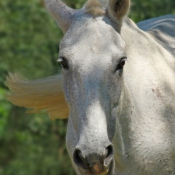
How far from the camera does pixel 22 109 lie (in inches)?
520

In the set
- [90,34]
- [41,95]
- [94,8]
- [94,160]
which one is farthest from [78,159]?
[41,95]

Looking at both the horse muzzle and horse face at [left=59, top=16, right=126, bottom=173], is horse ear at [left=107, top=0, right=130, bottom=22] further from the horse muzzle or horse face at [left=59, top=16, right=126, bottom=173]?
the horse muzzle

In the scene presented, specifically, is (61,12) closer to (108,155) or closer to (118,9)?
(118,9)

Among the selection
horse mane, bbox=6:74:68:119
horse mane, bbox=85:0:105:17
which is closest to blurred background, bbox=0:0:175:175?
horse mane, bbox=6:74:68:119

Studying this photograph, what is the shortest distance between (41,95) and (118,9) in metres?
2.33

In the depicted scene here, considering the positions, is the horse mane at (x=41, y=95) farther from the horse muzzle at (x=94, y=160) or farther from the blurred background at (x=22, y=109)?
the blurred background at (x=22, y=109)

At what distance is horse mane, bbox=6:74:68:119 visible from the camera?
7.55 m

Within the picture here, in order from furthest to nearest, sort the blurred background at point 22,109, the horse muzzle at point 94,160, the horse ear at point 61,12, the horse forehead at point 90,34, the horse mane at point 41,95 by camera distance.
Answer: the blurred background at point 22,109 → the horse mane at point 41,95 → the horse ear at point 61,12 → the horse forehead at point 90,34 → the horse muzzle at point 94,160

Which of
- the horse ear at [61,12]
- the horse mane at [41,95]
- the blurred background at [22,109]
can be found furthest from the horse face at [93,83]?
the blurred background at [22,109]

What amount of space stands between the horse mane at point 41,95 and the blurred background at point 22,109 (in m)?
4.02

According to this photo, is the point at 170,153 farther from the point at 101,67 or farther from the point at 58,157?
the point at 58,157

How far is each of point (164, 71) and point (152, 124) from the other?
0.56 metres

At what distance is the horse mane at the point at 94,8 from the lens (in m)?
5.66

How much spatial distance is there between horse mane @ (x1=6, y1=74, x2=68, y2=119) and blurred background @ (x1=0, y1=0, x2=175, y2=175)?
4.02m
